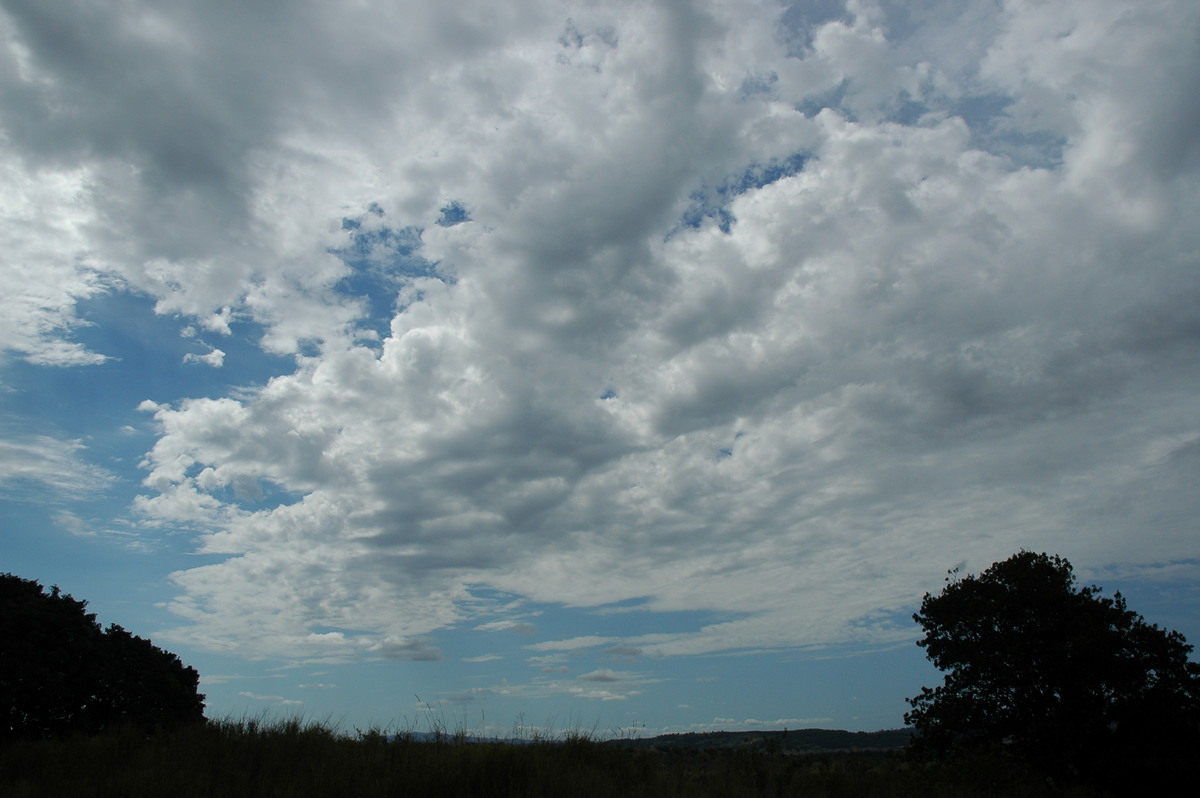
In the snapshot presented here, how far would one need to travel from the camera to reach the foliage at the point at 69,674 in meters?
27.6

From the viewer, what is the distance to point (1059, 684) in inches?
1067

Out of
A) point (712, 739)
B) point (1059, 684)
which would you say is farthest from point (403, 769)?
point (1059, 684)

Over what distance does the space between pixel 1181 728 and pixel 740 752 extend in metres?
22.8

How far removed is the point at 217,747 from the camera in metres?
12.3

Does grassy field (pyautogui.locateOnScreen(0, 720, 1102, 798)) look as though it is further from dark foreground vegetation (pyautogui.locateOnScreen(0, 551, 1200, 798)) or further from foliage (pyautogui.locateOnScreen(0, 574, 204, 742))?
foliage (pyautogui.locateOnScreen(0, 574, 204, 742))

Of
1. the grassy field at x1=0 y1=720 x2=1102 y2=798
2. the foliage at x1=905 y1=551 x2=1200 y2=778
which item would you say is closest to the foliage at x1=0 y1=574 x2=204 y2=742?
the grassy field at x1=0 y1=720 x2=1102 y2=798

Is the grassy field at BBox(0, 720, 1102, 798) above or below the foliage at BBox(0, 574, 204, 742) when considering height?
below

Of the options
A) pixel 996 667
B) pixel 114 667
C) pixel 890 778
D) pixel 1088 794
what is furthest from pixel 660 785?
pixel 114 667

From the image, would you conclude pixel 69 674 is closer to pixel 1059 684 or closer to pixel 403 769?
pixel 403 769

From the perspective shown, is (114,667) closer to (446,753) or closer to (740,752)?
(446,753)

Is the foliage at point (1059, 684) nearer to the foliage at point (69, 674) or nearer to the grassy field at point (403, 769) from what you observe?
the grassy field at point (403, 769)

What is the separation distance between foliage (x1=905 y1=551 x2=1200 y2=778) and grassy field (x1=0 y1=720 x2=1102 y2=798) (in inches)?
547

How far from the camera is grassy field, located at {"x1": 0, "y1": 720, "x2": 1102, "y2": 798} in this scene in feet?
32.9

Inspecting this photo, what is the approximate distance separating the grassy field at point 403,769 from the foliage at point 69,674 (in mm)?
17610
